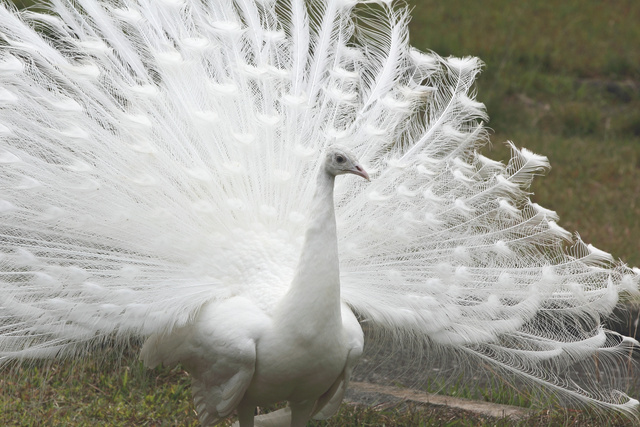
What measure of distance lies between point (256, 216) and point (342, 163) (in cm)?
70

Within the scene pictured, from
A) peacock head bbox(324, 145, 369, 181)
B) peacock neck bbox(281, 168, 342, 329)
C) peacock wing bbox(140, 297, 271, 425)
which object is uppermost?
peacock head bbox(324, 145, 369, 181)

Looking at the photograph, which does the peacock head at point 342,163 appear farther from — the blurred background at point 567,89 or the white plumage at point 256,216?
the blurred background at point 567,89

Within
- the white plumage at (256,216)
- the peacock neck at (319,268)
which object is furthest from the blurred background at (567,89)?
the peacock neck at (319,268)

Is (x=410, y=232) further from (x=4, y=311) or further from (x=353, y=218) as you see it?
(x=4, y=311)

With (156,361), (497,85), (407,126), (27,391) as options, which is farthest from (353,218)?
(497,85)

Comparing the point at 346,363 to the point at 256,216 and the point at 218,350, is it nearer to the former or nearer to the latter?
the point at 218,350

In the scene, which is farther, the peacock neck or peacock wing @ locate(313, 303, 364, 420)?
peacock wing @ locate(313, 303, 364, 420)

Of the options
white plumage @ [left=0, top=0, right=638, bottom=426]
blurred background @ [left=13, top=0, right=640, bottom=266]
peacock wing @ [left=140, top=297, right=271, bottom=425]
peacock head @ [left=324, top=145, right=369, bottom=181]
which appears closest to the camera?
peacock head @ [left=324, top=145, right=369, bottom=181]

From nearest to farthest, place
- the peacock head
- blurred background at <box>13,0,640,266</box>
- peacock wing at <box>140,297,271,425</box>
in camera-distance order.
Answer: the peacock head → peacock wing at <box>140,297,271,425</box> → blurred background at <box>13,0,640,266</box>

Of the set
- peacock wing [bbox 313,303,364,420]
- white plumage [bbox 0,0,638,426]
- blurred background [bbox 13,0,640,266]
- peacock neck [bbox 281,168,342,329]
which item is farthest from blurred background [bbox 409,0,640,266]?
peacock neck [bbox 281,168,342,329]

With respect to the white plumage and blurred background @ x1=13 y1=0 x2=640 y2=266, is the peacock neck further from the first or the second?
blurred background @ x1=13 y1=0 x2=640 y2=266

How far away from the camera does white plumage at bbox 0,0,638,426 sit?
3.42m

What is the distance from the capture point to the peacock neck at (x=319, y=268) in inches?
127

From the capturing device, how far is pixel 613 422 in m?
4.11
